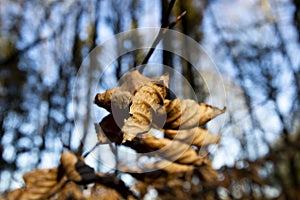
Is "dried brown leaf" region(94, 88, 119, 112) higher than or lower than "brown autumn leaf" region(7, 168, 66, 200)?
higher

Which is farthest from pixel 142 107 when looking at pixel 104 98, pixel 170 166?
pixel 170 166

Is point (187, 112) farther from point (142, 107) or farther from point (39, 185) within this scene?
point (39, 185)

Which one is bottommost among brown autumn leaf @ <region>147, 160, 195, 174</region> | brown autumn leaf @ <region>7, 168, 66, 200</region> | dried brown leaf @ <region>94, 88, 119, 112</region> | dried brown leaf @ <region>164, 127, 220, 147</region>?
brown autumn leaf @ <region>147, 160, 195, 174</region>

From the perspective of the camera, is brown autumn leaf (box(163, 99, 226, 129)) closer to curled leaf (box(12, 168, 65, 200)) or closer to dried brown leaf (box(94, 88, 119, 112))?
dried brown leaf (box(94, 88, 119, 112))

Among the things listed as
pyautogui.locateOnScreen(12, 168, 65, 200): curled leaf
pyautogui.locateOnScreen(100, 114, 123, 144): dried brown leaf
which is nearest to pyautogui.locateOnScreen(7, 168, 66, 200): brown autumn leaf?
pyautogui.locateOnScreen(12, 168, 65, 200): curled leaf

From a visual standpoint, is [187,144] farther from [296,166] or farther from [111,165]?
[296,166]

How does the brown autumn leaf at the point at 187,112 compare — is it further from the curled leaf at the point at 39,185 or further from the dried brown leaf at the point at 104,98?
the curled leaf at the point at 39,185

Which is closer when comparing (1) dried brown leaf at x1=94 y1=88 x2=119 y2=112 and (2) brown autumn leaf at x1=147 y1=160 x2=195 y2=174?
(1) dried brown leaf at x1=94 y1=88 x2=119 y2=112

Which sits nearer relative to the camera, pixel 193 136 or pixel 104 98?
pixel 104 98
